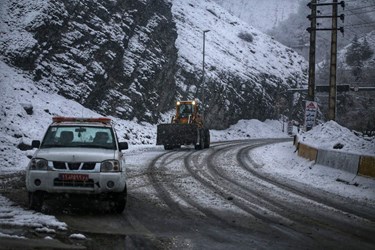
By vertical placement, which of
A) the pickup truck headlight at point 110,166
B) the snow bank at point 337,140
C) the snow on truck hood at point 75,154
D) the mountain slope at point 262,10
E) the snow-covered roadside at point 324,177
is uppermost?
the mountain slope at point 262,10

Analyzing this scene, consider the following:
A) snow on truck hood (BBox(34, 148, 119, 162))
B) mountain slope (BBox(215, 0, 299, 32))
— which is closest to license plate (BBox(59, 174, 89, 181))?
snow on truck hood (BBox(34, 148, 119, 162))

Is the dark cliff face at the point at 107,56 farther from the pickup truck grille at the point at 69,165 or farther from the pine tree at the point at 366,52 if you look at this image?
the pine tree at the point at 366,52

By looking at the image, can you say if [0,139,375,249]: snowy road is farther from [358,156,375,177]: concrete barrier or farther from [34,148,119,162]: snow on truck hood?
→ [358,156,375,177]: concrete barrier

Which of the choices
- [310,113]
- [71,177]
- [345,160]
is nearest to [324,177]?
[345,160]

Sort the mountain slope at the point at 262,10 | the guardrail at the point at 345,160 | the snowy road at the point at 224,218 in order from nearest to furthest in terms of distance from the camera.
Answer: the snowy road at the point at 224,218, the guardrail at the point at 345,160, the mountain slope at the point at 262,10

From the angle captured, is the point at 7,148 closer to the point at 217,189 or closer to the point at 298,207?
the point at 217,189

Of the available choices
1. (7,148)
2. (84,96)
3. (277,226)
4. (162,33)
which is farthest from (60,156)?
(162,33)

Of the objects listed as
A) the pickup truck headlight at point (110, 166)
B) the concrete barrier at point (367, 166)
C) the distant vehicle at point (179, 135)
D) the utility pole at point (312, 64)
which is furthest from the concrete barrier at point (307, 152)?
the pickup truck headlight at point (110, 166)

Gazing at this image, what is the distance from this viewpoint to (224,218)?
313 inches

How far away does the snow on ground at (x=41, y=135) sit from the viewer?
7.89m

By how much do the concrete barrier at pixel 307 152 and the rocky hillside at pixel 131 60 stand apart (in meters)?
16.9

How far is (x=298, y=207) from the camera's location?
9.30 m

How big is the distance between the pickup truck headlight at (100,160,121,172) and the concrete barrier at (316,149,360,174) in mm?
8209

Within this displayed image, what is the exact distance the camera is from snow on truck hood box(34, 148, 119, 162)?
7.74 metres
